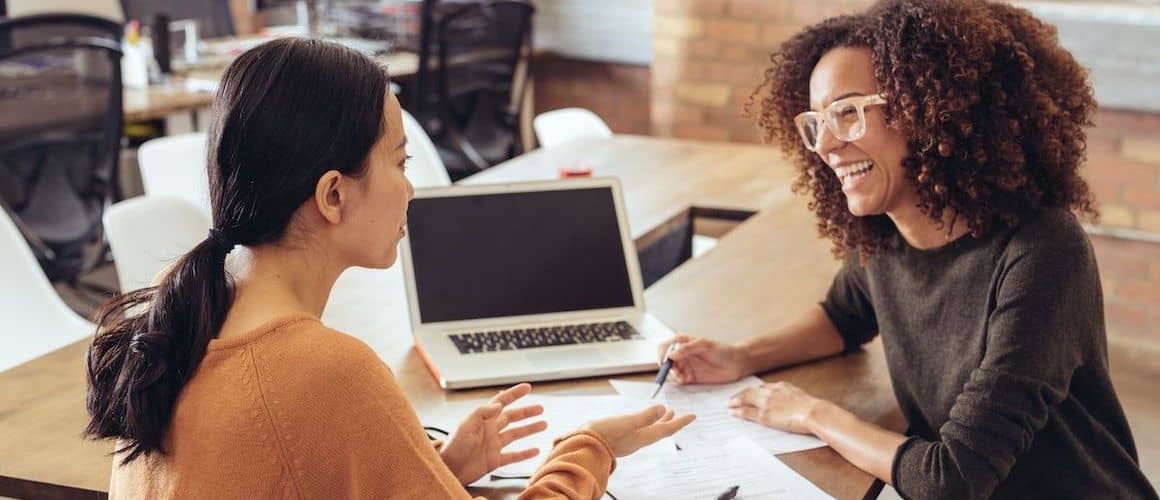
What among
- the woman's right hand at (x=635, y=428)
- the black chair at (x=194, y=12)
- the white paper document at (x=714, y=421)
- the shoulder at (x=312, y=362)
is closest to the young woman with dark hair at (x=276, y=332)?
the shoulder at (x=312, y=362)

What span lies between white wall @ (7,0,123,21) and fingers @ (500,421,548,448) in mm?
3765

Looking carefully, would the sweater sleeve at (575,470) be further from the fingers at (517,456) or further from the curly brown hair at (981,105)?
the curly brown hair at (981,105)

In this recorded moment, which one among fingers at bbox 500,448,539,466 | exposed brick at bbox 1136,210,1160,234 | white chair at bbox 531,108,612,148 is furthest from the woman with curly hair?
exposed brick at bbox 1136,210,1160,234

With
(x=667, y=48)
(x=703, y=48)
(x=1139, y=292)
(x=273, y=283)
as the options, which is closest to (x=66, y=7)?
(x=667, y=48)

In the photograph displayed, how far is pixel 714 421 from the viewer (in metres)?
1.74

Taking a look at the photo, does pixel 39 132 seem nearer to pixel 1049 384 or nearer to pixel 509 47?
pixel 509 47

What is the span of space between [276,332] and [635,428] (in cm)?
48

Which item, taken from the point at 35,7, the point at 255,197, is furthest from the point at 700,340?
the point at 35,7

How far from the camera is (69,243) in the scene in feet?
12.6

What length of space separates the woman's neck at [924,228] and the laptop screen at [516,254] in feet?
1.59

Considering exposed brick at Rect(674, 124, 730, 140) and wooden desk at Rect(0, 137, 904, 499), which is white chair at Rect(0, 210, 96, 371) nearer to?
wooden desk at Rect(0, 137, 904, 499)

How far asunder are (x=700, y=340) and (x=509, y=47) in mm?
3414

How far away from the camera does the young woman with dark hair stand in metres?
1.17

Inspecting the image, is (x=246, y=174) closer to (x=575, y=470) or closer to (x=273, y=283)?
(x=273, y=283)
